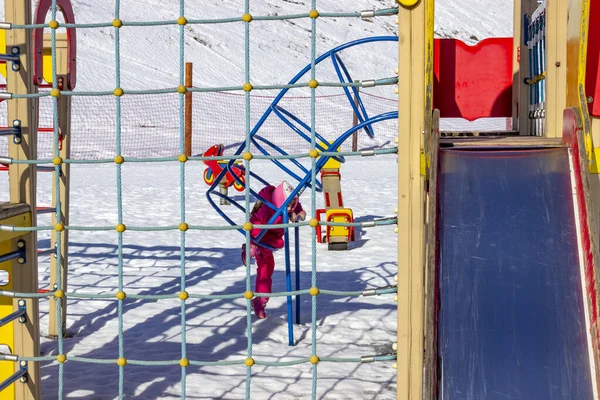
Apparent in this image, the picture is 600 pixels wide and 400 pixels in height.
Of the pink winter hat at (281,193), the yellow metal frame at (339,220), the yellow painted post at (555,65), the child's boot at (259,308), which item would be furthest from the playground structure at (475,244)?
the yellow metal frame at (339,220)

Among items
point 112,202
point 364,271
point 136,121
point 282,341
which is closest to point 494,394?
point 282,341

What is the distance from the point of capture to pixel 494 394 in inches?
110

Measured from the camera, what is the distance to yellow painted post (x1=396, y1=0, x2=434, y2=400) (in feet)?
9.75

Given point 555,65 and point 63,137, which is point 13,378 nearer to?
point 63,137

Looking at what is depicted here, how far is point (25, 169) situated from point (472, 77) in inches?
136

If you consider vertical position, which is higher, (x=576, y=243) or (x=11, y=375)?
(x=576, y=243)

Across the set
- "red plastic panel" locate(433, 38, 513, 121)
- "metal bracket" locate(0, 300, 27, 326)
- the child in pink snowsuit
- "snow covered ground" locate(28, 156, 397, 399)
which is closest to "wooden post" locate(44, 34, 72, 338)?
"snow covered ground" locate(28, 156, 397, 399)

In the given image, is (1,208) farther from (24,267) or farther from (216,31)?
(216,31)

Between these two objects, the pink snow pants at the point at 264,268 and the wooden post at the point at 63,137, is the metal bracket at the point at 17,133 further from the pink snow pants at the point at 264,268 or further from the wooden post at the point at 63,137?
the pink snow pants at the point at 264,268

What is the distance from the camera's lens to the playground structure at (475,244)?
2881 millimetres

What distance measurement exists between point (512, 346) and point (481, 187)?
32.0 inches

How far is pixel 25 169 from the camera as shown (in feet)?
11.5

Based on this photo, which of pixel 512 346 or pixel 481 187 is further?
pixel 481 187

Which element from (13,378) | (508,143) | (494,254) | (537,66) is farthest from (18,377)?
(537,66)
